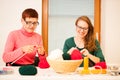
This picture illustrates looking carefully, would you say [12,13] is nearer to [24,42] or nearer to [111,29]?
[24,42]

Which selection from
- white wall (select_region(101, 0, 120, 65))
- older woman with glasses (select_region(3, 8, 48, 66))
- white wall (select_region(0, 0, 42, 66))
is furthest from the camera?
white wall (select_region(101, 0, 120, 65))

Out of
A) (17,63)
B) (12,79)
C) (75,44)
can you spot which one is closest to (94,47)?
(75,44)

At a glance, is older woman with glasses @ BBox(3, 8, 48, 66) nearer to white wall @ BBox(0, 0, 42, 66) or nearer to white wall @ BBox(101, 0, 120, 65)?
white wall @ BBox(0, 0, 42, 66)

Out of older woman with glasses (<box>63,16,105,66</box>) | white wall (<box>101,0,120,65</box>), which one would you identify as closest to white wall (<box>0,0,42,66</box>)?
white wall (<box>101,0,120,65</box>)

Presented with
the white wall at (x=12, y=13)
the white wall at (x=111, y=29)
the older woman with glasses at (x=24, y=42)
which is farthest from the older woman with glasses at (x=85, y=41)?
the white wall at (x=111, y=29)

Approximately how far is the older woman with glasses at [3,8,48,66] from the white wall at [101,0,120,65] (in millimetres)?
1720

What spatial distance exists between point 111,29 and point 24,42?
6.33ft

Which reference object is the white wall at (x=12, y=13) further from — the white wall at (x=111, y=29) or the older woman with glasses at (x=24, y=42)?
the older woman with glasses at (x=24, y=42)

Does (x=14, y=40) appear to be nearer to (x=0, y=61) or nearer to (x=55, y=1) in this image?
(x=0, y=61)

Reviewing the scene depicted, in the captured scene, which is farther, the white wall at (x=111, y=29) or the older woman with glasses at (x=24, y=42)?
the white wall at (x=111, y=29)

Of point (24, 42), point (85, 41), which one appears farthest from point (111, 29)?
point (24, 42)

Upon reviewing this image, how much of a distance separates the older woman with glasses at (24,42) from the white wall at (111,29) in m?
1.72

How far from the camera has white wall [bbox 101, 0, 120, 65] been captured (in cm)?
373

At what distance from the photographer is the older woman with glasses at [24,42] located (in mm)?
2055
